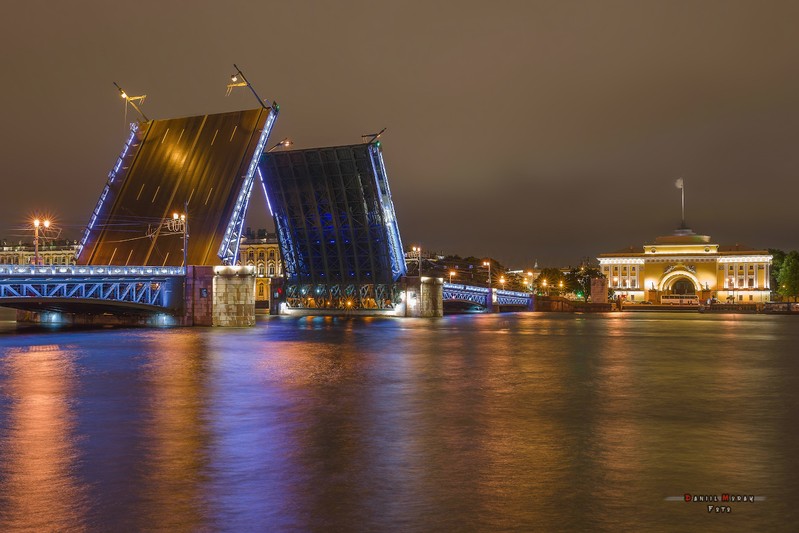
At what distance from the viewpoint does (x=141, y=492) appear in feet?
26.8

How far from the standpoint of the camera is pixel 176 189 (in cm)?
5056

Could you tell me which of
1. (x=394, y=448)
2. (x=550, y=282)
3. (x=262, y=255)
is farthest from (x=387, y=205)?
(x=550, y=282)

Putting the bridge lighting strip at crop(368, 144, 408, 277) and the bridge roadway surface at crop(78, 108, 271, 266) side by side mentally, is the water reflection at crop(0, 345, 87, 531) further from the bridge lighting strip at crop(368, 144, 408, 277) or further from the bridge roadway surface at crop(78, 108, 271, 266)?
the bridge lighting strip at crop(368, 144, 408, 277)

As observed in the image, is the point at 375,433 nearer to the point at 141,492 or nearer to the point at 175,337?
the point at 141,492

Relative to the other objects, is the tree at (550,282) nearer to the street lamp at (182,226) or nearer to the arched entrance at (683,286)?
the arched entrance at (683,286)

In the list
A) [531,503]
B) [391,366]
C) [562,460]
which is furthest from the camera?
[391,366]

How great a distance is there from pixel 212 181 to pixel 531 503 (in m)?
44.5

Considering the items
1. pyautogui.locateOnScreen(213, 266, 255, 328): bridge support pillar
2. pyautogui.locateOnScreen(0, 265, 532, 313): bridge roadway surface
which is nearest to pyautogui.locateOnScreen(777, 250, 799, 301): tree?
pyautogui.locateOnScreen(213, 266, 255, 328): bridge support pillar

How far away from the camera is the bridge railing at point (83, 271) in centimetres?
3919

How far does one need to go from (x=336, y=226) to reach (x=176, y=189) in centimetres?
1438

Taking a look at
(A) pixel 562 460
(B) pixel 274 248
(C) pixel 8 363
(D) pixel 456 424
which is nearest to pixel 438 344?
(C) pixel 8 363

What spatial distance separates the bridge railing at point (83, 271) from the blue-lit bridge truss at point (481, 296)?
36.3 m

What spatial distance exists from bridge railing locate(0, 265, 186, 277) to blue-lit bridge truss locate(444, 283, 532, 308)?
3630cm

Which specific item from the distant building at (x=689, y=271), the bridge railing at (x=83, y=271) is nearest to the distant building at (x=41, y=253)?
the distant building at (x=689, y=271)
